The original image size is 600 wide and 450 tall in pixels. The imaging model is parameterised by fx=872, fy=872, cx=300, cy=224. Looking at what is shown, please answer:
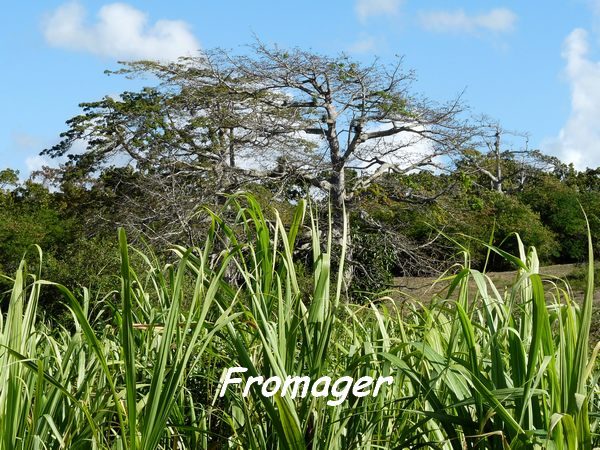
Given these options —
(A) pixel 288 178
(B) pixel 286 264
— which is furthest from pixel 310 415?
(A) pixel 288 178

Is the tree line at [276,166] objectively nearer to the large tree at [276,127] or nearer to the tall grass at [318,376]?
the large tree at [276,127]

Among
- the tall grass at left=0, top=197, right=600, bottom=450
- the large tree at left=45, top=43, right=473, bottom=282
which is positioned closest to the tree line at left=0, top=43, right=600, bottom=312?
the large tree at left=45, top=43, right=473, bottom=282

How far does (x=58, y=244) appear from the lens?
1705 cm

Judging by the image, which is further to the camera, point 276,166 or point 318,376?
point 276,166

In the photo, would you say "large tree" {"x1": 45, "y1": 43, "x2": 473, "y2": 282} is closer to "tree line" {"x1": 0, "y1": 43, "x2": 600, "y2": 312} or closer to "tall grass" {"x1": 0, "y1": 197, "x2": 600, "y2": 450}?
"tree line" {"x1": 0, "y1": 43, "x2": 600, "y2": 312}

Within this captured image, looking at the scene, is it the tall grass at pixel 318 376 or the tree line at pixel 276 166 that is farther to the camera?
the tree line at pixel 276 166

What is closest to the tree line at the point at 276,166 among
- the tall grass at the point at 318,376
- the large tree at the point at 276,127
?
the large tree at the point at 276,127

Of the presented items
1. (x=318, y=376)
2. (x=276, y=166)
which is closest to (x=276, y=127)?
(x=276, y=166)

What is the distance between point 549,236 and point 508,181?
5649 millimetres

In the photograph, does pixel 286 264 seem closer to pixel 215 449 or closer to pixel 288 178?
pixel 215 449

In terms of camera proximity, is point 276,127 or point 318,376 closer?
point 318,376

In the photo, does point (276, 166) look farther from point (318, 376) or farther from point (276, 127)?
point (318, 376)

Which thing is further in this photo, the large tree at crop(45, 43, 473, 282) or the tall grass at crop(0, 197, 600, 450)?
the large tree at crop(45, 43, 473, 282)

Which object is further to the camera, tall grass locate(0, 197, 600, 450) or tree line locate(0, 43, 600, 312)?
tree line locate(0, 43, 600, 312)
